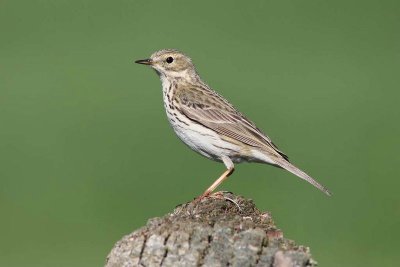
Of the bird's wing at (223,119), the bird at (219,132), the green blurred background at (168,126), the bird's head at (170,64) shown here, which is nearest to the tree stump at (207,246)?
the bird at (219,132)

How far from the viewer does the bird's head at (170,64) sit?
11484 millimetres

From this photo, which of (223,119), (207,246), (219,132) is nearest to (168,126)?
(223,119)

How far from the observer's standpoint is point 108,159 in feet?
59.8

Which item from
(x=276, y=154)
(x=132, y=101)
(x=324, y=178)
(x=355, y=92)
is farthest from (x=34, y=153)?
(x=276, y=154)

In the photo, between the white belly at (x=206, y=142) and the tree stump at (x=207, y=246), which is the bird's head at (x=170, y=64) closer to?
the white belly at (x=206, y=142)

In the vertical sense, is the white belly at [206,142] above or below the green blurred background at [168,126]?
below

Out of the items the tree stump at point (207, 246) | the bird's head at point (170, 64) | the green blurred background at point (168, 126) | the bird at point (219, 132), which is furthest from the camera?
the green blurred background at point (168, 126)

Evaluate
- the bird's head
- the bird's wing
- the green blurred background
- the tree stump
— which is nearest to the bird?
the bird's wing

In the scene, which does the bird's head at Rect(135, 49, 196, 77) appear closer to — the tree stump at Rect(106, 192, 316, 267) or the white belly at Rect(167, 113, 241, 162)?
the white belly at Rect(167, 113, 241, 162)

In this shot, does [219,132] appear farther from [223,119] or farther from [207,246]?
[207,246]

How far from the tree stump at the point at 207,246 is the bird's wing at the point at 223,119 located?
4445 millimetres

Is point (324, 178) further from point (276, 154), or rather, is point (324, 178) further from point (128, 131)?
point (276, 154)

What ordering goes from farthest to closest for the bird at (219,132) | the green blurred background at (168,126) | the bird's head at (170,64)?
the green blurred background at (168,126), the bird's head at (170,64), the bird at (219,132)

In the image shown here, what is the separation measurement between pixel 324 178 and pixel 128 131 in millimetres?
4543
